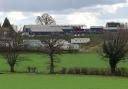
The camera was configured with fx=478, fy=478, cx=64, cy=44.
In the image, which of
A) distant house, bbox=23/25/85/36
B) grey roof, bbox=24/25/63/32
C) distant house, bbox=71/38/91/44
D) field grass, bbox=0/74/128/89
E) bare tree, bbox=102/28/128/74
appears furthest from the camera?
distant house, bbox=23/25/85/36

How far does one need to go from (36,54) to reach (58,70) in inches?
1158

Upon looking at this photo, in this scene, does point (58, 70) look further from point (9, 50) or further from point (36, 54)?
point (36, 54)

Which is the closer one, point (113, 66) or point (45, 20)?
→ point (113, 66)

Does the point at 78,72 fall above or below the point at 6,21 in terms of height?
below

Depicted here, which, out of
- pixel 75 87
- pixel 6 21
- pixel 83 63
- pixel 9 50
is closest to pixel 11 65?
pixel 9 50

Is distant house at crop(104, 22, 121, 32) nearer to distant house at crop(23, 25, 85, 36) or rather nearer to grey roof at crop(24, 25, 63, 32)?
distant house at crop(23, 25, 85, 36)

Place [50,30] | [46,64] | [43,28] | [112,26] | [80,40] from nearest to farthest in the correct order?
[46,64]
[80,40]
[50,30]
[43,28]
[112,26]

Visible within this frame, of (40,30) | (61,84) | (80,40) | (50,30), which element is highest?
(40,30)

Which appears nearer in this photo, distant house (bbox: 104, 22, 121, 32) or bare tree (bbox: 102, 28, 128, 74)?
bare tree (bbox: 102, 28, 128, 74)

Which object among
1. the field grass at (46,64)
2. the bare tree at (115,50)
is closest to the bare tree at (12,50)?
the field grass at (46,64)

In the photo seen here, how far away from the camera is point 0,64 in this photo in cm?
8319

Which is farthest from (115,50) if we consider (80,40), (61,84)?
(80,40)

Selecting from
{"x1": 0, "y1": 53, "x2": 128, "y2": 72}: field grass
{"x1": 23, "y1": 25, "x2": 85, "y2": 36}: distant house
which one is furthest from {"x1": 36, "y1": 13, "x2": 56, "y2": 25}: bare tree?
{"x1": 0, "y1": 53, "x2": 128, "y2": 72}: field grass

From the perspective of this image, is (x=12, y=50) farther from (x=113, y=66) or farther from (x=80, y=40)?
(x=80, y=40)
